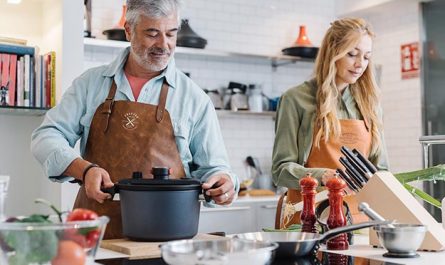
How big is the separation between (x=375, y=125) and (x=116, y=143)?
4.90 feet

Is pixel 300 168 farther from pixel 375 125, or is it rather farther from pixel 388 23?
pixel 388 23

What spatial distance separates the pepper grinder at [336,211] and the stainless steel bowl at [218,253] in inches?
21.8

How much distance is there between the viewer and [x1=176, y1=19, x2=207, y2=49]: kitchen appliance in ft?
18.1

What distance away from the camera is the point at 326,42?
3387 mm

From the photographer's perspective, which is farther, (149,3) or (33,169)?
(33,169)

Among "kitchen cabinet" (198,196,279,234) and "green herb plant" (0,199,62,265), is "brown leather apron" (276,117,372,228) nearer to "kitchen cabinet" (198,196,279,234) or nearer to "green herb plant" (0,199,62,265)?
"kitchen cabinet" (198,196,279,234)

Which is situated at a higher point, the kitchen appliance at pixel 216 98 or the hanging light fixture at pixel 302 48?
the hanging light fixture at pixel 302 48

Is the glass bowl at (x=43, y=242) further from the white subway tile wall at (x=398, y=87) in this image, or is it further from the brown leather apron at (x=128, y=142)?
the white subway tile wall at (x=398, y=87)

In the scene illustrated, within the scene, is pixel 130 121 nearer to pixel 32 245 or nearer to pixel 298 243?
pixel 298 243

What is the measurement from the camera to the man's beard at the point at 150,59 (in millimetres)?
2652

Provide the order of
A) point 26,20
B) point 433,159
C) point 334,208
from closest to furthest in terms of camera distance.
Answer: point 334,208, point 26,20, point 433,159

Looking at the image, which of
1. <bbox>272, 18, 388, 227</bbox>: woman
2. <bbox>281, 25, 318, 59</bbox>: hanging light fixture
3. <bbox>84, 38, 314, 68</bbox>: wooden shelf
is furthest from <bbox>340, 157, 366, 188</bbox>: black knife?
<bbox>281, 25, 318, 59</bbox>: hanging light fixture

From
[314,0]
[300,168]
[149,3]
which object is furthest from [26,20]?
[314,0]

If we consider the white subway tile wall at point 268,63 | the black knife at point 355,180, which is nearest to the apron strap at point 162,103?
the black knife at point 355,180
